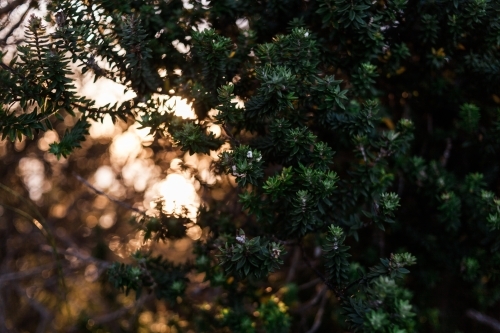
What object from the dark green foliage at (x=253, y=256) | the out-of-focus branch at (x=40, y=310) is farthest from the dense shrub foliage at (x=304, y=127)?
the out-of-focus branch at (x=40, y=310)

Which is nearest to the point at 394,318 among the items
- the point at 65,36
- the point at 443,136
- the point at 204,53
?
the point at 204,53

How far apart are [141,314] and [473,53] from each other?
3555mm

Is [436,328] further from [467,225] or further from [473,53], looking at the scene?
[473,53]

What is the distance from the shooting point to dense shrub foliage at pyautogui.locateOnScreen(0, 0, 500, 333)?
2.08 meters

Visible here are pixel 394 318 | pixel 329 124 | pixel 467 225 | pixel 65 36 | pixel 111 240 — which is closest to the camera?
pixel 394 318

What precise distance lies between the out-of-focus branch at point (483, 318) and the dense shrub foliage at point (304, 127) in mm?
25

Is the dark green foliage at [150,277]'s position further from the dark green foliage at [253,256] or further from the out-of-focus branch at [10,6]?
the out-of-focus branch at [10,6]

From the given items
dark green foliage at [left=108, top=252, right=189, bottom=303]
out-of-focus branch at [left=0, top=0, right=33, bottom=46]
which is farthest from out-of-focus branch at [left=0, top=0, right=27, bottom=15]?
dark green foliage at [left=108, top=252, right=189, bottom=303]

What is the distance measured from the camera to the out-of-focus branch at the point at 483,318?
10.3 ft

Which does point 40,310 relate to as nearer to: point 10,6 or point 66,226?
point 66,226

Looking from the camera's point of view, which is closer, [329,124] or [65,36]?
[65,36]

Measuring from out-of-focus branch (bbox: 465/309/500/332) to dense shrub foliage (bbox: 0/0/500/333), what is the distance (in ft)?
0.08

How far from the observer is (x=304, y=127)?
2.11 meters

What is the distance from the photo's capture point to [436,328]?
324 centimetres
